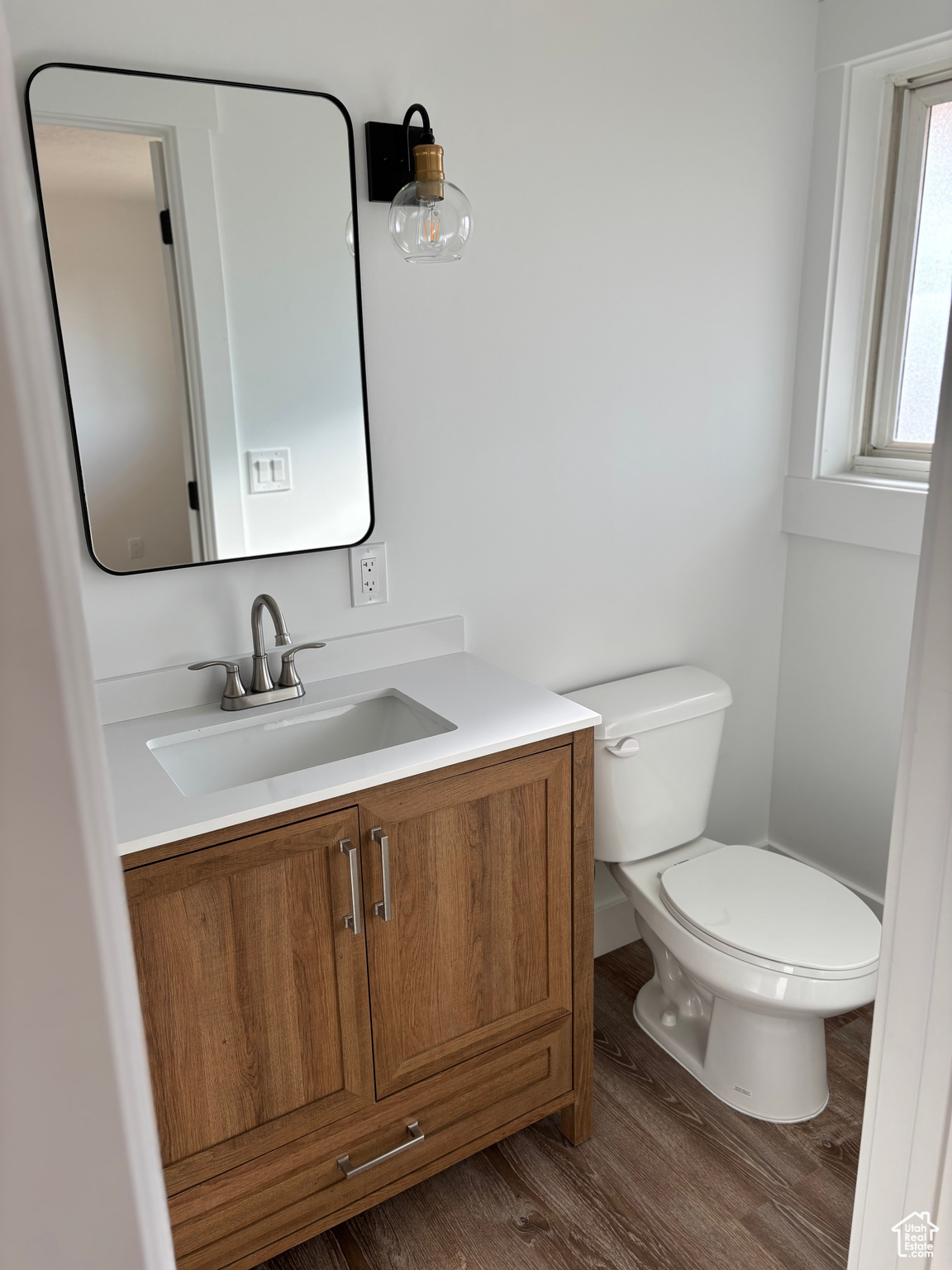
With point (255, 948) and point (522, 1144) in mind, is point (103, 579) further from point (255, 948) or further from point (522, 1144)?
point (522, 1144)

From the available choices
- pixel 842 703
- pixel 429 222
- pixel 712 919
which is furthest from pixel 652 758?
pixel 429 222

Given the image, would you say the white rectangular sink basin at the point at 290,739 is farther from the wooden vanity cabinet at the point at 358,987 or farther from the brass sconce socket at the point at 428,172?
the brass sconce socket at the point at 428,172

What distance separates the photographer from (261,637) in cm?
167

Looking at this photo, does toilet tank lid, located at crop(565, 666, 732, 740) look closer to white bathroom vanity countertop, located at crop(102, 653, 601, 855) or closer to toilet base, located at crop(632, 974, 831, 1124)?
white bathroom vanity countertop, located at crop(102, 653, 601, 855)

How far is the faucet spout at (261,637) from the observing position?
5.35 ft

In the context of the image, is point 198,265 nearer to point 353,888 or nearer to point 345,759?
point 345,759

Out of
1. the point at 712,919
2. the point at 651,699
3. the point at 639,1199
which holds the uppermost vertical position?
the point at 651,699

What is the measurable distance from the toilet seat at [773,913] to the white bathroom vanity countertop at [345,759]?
1.71 ft

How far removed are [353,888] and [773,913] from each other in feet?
2.88

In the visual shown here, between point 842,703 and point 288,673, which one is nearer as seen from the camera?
point 288,673

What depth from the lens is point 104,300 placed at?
4.82ft

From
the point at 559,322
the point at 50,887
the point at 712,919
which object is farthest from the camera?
the point at 559,322

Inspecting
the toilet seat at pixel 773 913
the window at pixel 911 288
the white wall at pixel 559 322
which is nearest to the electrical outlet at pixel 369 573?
the white wall at pixel 559 322

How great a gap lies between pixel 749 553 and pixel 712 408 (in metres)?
0.40
